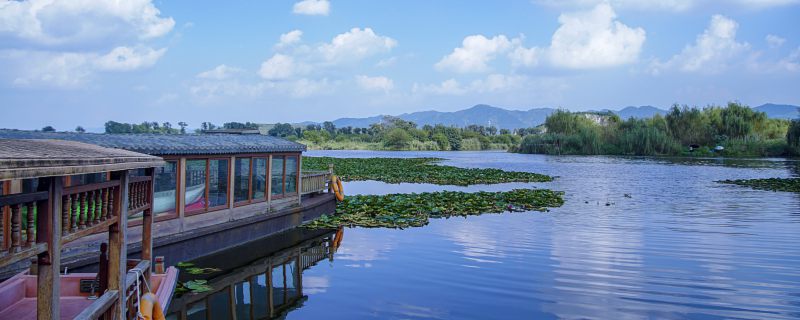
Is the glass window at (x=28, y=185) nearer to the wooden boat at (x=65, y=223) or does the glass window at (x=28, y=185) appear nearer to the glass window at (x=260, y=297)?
the wooden boat at (x=65, y=223)

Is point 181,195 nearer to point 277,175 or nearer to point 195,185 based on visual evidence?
point 195,185

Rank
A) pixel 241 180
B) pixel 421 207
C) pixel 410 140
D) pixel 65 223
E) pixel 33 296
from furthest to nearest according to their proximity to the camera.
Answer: pixel 410 140 → pixel 421 207 → pixel 241 180 → pixel 33 296 → pixel 65 223

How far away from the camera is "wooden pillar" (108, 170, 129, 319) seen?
4.94m

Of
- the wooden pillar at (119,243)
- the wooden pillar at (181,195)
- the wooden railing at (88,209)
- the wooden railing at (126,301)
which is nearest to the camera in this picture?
the wooden railing at (88,209)

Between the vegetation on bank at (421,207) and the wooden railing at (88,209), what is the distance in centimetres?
982

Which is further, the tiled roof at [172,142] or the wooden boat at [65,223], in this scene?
the tiled roof at [172,142]

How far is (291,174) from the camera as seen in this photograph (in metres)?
14.3

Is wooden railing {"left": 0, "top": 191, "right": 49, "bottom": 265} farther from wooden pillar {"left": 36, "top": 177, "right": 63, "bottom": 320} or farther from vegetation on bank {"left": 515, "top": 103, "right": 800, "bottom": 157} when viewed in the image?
vegetation on bank {"left": 515, "top": 103, "right": 800, "bottom": 157}

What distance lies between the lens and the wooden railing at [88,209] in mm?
3803

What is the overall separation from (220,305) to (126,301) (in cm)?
Result: 282

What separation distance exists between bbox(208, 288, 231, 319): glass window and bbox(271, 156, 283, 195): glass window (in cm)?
450

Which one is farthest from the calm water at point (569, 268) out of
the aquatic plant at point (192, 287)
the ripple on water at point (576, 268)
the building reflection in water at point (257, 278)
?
the aquatic plant at point (192, 287)

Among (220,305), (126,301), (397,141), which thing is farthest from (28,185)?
(397,141)

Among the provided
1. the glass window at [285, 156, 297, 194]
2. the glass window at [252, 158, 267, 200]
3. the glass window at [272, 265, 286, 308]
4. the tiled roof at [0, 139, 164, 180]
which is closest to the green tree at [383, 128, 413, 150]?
the glass window at [285, 156, 297, 194]
